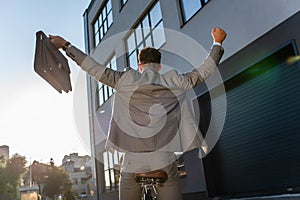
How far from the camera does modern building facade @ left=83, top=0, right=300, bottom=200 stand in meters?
4.78

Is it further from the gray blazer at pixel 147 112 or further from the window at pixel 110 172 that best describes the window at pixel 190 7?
the window at pixel 110 172

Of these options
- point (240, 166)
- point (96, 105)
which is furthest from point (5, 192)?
point (240, 166)

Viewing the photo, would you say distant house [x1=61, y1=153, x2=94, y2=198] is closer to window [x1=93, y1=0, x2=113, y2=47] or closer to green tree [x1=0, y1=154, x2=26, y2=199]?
green tree [x1=0, y1=154, x2=26, y2=199]

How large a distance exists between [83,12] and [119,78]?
14870 millimetres

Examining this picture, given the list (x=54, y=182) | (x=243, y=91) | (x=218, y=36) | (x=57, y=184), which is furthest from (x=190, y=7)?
(x=54, y=182)

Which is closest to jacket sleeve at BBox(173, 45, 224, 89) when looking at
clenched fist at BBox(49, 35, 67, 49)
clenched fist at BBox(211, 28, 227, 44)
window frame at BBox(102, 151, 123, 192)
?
clenched fist at BBox(211, 28, 227, 44)

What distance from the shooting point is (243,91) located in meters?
5.73

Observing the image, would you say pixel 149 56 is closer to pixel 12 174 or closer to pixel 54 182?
pixel 12 174

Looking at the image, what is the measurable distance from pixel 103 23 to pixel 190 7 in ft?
23.3

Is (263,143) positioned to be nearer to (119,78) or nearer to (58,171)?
(119,78)

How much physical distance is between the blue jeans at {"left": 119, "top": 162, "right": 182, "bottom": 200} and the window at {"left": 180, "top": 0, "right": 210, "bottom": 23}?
5.27 meters

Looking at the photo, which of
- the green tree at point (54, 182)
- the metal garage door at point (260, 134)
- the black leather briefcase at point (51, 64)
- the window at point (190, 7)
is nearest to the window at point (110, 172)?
the metal garage door at point (260, 134)

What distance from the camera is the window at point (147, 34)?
8.29 metres

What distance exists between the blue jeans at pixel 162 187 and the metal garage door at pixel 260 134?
3406 millimetres
